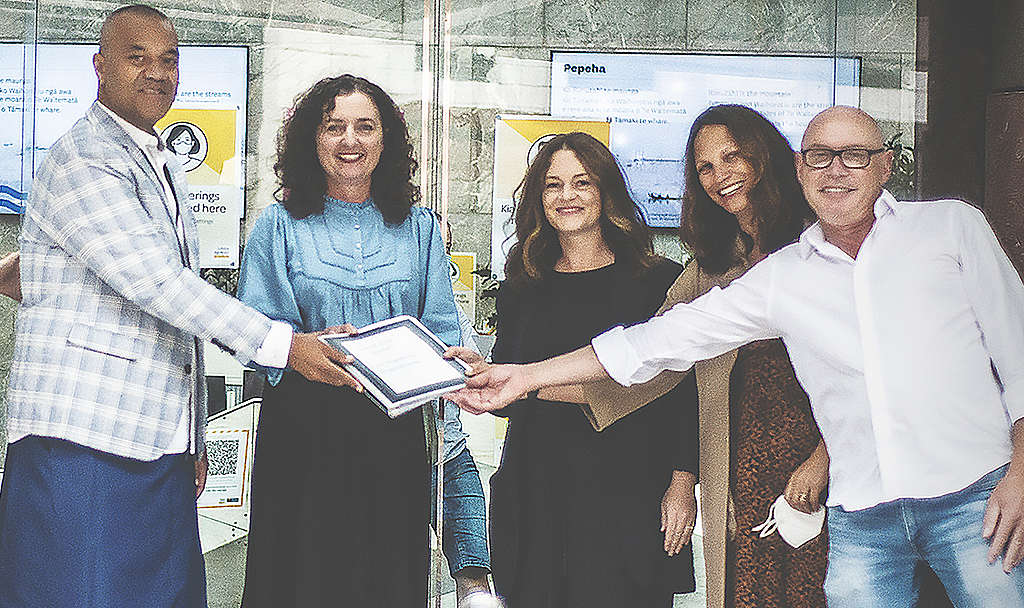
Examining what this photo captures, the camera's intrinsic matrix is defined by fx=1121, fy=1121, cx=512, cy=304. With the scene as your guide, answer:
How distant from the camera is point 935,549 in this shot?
288cm

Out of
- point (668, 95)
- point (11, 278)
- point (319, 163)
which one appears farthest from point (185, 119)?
point (668, 95)

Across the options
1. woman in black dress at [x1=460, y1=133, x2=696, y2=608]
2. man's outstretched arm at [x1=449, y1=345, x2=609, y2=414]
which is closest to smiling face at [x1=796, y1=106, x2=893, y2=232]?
woman in black dress at [x1=460, y1=133, x2=696, y2=608]

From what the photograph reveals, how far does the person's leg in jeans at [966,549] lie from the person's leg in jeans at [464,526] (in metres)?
1.17

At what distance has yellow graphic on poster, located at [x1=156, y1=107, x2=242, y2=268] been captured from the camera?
318 centimetres

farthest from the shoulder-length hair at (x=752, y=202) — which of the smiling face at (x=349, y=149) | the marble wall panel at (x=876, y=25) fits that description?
the smiling face at (x=349, y=149)

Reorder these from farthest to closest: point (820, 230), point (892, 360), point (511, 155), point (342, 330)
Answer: point (511, 155) → point (342, 330) → point (820, 230) → point (892, 360)

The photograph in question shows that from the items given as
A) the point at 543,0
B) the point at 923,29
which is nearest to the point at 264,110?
the point at 543,0

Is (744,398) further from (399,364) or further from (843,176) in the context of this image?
(399,364)

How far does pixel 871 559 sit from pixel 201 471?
184cm

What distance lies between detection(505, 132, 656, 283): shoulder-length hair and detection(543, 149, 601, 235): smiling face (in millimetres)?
13

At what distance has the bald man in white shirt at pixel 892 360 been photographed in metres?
2.82

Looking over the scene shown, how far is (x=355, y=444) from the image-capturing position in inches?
126

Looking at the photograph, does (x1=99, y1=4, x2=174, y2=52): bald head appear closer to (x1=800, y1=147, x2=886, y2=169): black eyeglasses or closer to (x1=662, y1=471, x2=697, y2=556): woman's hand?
(x1=800, y1=147, x2=886, y2=169): black eyeglasses

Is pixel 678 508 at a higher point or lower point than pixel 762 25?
lower
